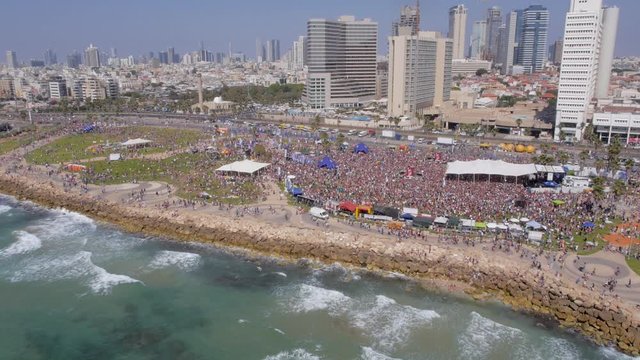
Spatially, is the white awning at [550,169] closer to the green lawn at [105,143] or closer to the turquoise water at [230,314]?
the turquoise water at [230,314]

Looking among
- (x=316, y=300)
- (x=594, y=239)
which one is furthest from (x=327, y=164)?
(x=594, y=239)

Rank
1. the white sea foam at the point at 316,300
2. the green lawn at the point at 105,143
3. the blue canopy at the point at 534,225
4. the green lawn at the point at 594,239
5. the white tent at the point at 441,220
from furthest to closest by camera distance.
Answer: the green lawn at the point at 105,143
the white tent at the point at 441,220
the blue canopy at the point at 534,225
the green lawn at the point at 594,239
the white sea foam at the point at 316,300

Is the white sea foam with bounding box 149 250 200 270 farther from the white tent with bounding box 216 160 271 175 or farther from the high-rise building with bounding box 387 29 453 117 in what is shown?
the high-rise building with bounding box 387 29 453 117

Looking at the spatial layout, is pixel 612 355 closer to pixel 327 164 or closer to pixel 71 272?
pixel 71 272

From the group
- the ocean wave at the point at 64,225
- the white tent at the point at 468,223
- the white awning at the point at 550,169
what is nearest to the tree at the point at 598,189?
the white awning at the point at 550,169

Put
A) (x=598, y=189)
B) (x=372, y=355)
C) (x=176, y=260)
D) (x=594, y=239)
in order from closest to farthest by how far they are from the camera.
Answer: (x=372, y=355), (x=594, y=239), (x=176, y=260), (x=598, y=189)

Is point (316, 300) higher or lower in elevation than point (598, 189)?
→ lower

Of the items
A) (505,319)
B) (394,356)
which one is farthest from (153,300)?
(505,319)
